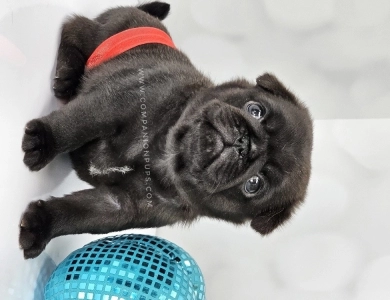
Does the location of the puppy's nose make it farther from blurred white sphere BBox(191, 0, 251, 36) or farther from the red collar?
blurred white sphere BBox(191, 0, 251, 36)

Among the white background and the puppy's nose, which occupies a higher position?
the puppy's nose

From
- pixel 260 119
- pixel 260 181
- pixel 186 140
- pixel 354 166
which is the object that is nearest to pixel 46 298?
pixel 186 140

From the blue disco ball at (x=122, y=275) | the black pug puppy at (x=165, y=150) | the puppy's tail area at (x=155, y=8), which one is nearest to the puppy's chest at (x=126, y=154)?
the black pug puppy at (x=165, y=150)

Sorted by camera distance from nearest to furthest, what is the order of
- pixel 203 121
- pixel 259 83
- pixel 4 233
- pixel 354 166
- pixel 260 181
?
pixel 4 233, pixel 203 121, pixel 260 181, pixel 259 83, pixel 354 166

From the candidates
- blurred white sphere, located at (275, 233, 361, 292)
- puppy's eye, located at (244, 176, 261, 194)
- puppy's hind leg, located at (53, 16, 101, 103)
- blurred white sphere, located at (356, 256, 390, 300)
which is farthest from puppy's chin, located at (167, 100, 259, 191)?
blurred white sphere, located at (356, 256, 390, 300)

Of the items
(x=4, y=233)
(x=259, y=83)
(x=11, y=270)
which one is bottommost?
(x=11, y=270)

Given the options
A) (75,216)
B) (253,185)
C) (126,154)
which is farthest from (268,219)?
(75,216)

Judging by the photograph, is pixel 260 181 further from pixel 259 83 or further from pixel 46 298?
pixel 46 298
